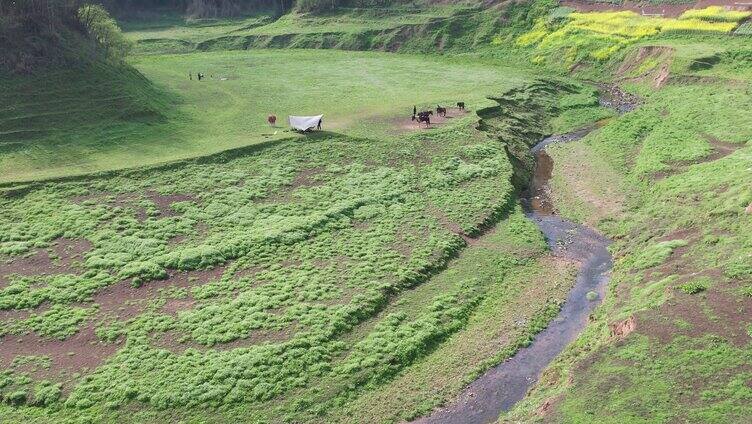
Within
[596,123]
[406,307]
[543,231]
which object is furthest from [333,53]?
[406,307]

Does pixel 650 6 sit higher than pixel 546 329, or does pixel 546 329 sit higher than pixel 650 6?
pixel 650 6

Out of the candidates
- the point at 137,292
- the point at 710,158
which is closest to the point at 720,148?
the point at 710,158

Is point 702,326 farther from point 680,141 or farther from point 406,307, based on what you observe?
point 680,141

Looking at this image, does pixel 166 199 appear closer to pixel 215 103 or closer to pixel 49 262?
pixel 49 262

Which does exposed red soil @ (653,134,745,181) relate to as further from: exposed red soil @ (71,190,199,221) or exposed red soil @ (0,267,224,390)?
exposed red soil @ (71,190,199,221)

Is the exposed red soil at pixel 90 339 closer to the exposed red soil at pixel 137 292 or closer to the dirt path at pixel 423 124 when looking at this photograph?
the exposed red soil at pixel 137 292

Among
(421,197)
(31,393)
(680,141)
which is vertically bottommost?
(31,393)
